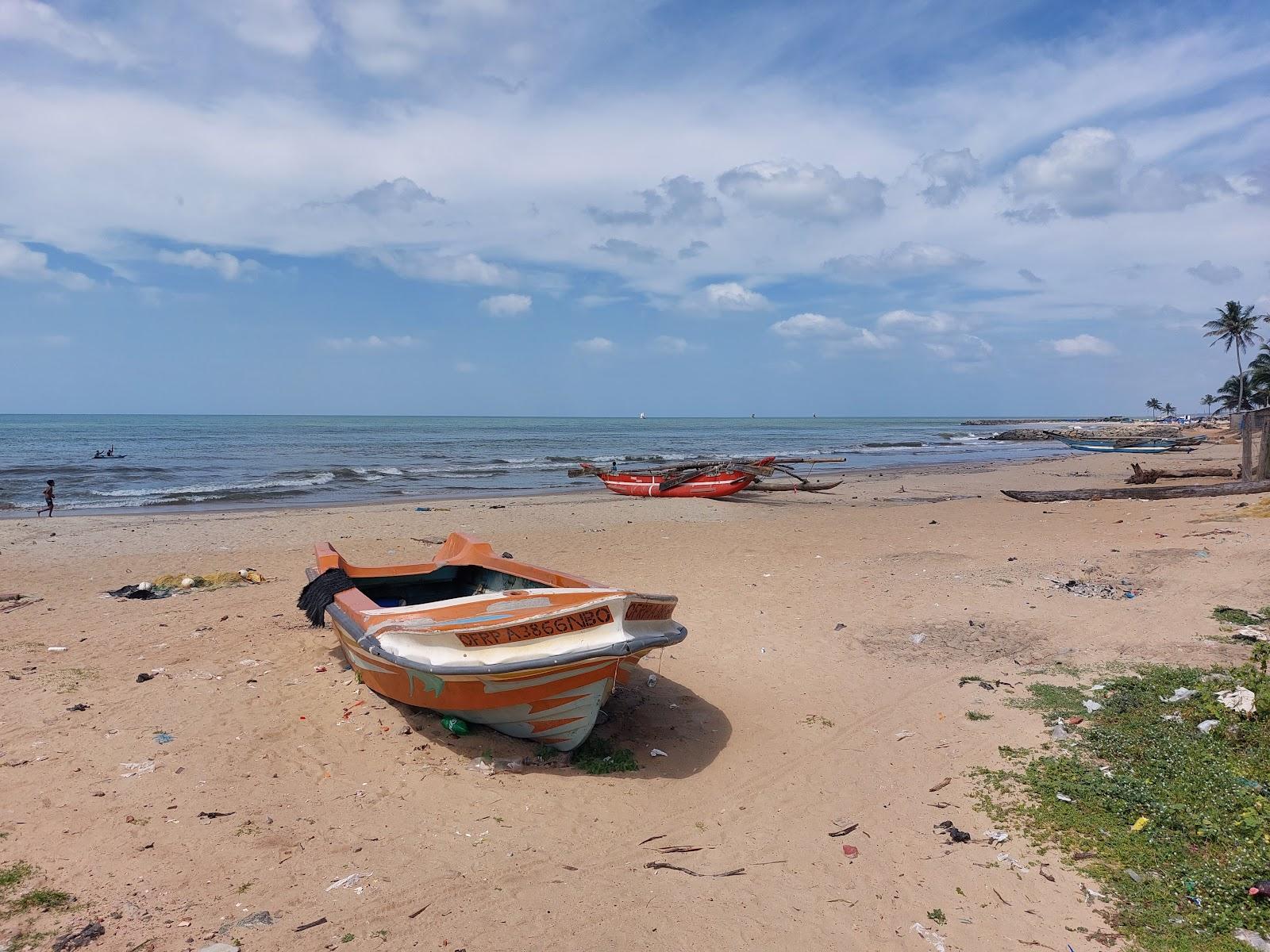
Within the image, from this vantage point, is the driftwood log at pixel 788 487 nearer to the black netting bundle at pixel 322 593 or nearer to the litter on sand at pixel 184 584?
the litter on sand at pixel 184 584

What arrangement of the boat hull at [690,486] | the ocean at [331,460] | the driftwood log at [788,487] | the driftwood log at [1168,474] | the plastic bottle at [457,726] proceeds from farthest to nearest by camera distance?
the ocean at [331,460]
the driftwood log at [788,487]
the boat hull at [690,486]
the driftwood log at [1168,474]
the plastic bottle at [457,726]

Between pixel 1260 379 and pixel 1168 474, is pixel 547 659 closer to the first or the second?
pixel 1168 474

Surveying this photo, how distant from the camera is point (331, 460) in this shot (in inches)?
1505

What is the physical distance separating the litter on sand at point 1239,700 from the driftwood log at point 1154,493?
1362cm

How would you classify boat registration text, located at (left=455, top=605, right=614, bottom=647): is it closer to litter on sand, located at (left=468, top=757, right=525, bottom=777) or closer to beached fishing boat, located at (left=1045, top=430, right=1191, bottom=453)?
litter on sand, located at (left=468, top=757, right=525, bottom=777)

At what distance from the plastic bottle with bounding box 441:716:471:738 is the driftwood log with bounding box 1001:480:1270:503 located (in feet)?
55.5

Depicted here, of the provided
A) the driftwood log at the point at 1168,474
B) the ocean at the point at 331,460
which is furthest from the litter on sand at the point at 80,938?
the driftwood log at the point at 1168,474

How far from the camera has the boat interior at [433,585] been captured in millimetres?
8281

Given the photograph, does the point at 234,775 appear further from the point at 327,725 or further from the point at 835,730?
the point at 835,730

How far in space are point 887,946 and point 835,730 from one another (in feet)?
7.98

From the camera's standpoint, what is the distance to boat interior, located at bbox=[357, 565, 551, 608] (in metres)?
8.28

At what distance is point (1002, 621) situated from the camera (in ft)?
27.0

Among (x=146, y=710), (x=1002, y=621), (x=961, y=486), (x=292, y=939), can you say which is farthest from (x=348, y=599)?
(x=961, y=486)

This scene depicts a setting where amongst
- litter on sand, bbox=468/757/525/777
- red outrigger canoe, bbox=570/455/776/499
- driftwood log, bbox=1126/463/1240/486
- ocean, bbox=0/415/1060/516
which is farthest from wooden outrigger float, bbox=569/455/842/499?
litter on sand, bbox=468/757/525/777
